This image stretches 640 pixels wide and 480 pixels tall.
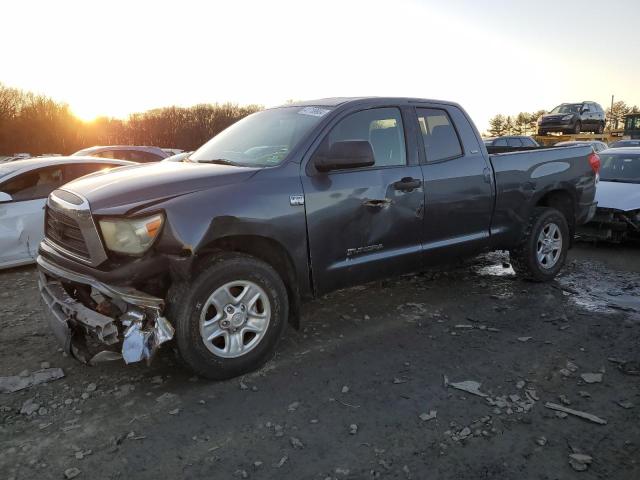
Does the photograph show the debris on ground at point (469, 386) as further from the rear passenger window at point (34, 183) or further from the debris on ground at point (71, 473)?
the rear passenger window at point (34, 183)

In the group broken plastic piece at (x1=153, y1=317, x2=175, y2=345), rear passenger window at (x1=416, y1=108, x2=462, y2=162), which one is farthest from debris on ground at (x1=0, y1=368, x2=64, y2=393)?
rear passenger window at (x1=416, y1=108, x2=462, y2=162)

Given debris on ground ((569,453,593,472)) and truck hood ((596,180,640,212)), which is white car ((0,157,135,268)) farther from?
truck hood ((596,180,640,212))

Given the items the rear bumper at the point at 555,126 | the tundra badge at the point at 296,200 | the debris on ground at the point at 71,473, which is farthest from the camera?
the rear bumper at the point at 555,126

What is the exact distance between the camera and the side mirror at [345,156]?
392 cm

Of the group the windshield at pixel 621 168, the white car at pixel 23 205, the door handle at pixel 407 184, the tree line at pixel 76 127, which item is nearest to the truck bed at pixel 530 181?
the door handle at pixel 407 184

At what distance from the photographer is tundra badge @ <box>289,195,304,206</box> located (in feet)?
12.5

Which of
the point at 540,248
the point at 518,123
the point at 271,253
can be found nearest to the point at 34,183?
the point at 271,253

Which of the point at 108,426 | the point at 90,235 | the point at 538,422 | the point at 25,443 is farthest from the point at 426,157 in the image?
the point at 25,443

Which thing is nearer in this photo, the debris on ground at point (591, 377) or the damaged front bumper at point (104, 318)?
the damaged front bumper at point (104, 318)

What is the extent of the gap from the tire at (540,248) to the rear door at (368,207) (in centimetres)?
167

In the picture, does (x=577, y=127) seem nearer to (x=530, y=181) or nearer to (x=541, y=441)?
(x=530, y=181)

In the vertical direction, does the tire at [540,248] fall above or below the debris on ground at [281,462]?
above

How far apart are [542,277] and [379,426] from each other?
352 cm

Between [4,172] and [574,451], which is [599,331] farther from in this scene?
[4,172]
